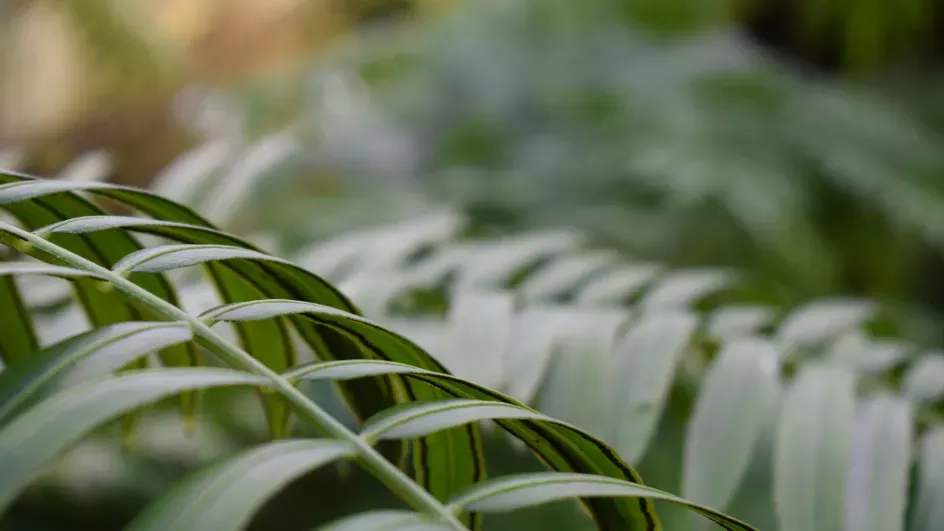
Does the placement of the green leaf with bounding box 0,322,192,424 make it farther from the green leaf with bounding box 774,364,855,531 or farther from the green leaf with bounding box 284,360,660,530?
the green leaf with bounding box 774,364,855,531

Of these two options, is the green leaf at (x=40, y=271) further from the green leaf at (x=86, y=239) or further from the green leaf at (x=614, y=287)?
the green leaf at (x=614, y=287)

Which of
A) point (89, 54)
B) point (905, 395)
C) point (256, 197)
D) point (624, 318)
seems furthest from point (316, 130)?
point (89, 54)

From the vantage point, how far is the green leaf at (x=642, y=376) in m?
0.37

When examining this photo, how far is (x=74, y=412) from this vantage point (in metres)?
0.18

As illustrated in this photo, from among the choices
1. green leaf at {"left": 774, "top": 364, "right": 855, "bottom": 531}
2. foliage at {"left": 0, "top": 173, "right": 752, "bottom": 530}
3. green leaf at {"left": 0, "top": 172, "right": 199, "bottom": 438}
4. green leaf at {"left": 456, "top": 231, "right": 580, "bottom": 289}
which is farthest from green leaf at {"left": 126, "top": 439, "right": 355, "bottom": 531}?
green leaf at {"left": 456, "top": 231, "right": 580, "bottom": 289}

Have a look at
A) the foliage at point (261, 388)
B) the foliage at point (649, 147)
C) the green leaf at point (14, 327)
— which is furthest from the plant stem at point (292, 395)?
the foliage at point (649, 147)

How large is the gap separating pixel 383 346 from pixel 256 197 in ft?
2.80

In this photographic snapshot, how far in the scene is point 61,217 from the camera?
0.27 metres

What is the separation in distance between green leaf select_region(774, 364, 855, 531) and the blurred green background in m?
0.29

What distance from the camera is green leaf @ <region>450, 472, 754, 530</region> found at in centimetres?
20

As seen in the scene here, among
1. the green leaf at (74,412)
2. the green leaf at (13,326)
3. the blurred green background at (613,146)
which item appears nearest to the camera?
the green leaf at (74,412)

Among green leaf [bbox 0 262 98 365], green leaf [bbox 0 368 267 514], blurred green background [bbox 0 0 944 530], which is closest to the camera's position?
green leaf [bbox 0 368 267 514]

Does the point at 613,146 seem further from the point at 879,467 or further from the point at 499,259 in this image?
the point at 879,467

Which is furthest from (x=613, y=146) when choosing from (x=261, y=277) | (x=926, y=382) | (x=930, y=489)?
(x=261, y=277)
